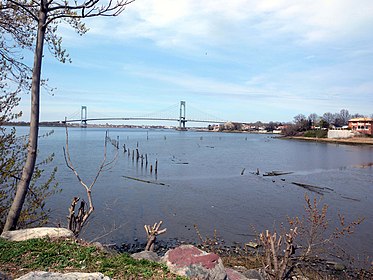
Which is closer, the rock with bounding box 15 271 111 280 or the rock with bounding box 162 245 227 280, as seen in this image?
the rock with bounding box 15 271 111 280

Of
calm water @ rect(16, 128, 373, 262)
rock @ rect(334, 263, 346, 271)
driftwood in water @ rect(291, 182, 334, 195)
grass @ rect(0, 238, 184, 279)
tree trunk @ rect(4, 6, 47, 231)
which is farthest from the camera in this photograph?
driftwood in water @ rect(291, 182, 334, 195)

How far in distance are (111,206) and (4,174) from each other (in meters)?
8.54

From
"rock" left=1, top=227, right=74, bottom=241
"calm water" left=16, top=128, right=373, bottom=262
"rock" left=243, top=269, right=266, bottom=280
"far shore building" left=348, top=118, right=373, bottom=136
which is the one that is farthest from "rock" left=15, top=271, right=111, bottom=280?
"far shore building" left=348, top=118, right=373, bottom=136

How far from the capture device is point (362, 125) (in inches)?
2970

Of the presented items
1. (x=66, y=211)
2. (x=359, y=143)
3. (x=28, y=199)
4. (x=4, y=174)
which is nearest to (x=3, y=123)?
(x=4, y=174)

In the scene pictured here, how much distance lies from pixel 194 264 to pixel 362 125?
8383 cm

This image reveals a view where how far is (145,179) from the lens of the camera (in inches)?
874

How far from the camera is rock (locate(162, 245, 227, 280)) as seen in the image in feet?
13.4

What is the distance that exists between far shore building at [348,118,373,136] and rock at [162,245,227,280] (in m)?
78.5

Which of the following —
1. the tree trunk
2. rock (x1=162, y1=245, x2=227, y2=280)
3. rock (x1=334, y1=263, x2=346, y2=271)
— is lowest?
rock (x1=334, y1=263, x2=346, y2=271)

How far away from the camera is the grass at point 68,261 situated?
382 cm

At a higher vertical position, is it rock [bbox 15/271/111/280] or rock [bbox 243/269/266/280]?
rock [bbox 15/271/111/280]

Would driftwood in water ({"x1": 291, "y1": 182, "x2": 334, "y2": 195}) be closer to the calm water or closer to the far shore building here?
the calm water

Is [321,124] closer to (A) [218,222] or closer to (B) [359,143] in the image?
(B) [359,143]
